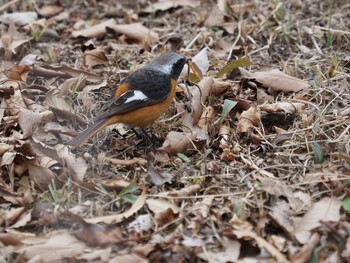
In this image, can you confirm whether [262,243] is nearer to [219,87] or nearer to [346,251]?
[346,251]

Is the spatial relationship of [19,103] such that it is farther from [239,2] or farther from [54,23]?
[239,2]

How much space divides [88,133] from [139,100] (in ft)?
1.97

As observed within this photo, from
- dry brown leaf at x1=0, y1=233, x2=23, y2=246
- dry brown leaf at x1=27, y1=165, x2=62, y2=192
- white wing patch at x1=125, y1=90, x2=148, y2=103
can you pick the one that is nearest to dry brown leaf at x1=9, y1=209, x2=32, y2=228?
dry brown leaf at x1=0, y1=233, x2=23, y2=246

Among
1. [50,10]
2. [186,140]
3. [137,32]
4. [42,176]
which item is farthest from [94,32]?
[42,176]

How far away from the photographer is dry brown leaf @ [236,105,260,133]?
545cm

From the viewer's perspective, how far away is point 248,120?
551 centimetres

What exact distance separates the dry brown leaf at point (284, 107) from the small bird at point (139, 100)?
2.84ft

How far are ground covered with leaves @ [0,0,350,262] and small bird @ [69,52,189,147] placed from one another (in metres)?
0.23

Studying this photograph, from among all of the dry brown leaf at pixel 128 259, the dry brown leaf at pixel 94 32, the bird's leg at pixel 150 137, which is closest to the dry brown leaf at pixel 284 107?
the bird's leg at pixel 150 137

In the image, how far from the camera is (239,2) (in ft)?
26.1

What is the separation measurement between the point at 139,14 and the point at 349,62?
2.85 meters

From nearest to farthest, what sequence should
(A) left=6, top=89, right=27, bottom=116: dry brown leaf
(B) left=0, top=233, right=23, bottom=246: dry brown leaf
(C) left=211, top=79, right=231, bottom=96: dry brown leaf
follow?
(B) left=0, top=233, right=23, bottom=246: dry brown leaf → (A) left=6, top=89, right=27, bottom=116: dry brown leaf → (C) left=211, top=79, right=231, bottom=96: dry brown leaf

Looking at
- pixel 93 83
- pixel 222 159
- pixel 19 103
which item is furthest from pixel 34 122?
pixel 222 159

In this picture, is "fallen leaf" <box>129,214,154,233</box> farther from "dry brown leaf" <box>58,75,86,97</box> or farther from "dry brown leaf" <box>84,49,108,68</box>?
"dry brown leaf" <box>84,49,108,68</box>
